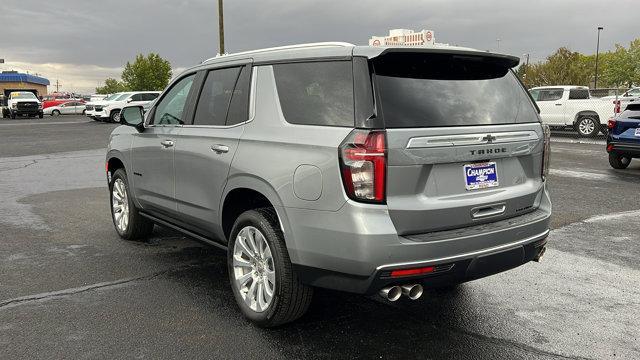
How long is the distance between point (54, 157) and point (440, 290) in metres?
13.1

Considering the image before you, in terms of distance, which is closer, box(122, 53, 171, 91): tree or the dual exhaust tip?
the dual exhaust tip

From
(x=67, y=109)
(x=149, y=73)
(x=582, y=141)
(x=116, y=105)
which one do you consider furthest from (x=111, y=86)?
(x=582, y=141)

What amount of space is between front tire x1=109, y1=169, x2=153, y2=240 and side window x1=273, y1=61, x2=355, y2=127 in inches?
109

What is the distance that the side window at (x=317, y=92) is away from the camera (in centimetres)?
322

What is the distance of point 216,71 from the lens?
4.49 m

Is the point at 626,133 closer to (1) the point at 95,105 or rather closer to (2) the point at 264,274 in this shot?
(2) the point at 264,274

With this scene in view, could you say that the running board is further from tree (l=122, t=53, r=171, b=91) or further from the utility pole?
tree (l=122, t=53, r=171, b=91)

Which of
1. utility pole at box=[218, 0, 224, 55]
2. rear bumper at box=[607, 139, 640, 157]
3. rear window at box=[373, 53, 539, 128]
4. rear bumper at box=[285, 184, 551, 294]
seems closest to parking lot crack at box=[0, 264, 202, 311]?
rear bumper at box=[285, 184, 551, 294]

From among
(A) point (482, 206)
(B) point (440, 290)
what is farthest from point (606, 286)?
(A) point (482, 206)

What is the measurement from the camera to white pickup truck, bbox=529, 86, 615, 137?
20.0 metres

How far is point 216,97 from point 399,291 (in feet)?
7.14

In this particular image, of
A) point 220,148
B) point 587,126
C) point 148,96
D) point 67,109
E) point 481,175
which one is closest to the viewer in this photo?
point 481,175

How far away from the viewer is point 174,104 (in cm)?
497

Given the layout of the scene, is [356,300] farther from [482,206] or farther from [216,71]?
[216,71]
